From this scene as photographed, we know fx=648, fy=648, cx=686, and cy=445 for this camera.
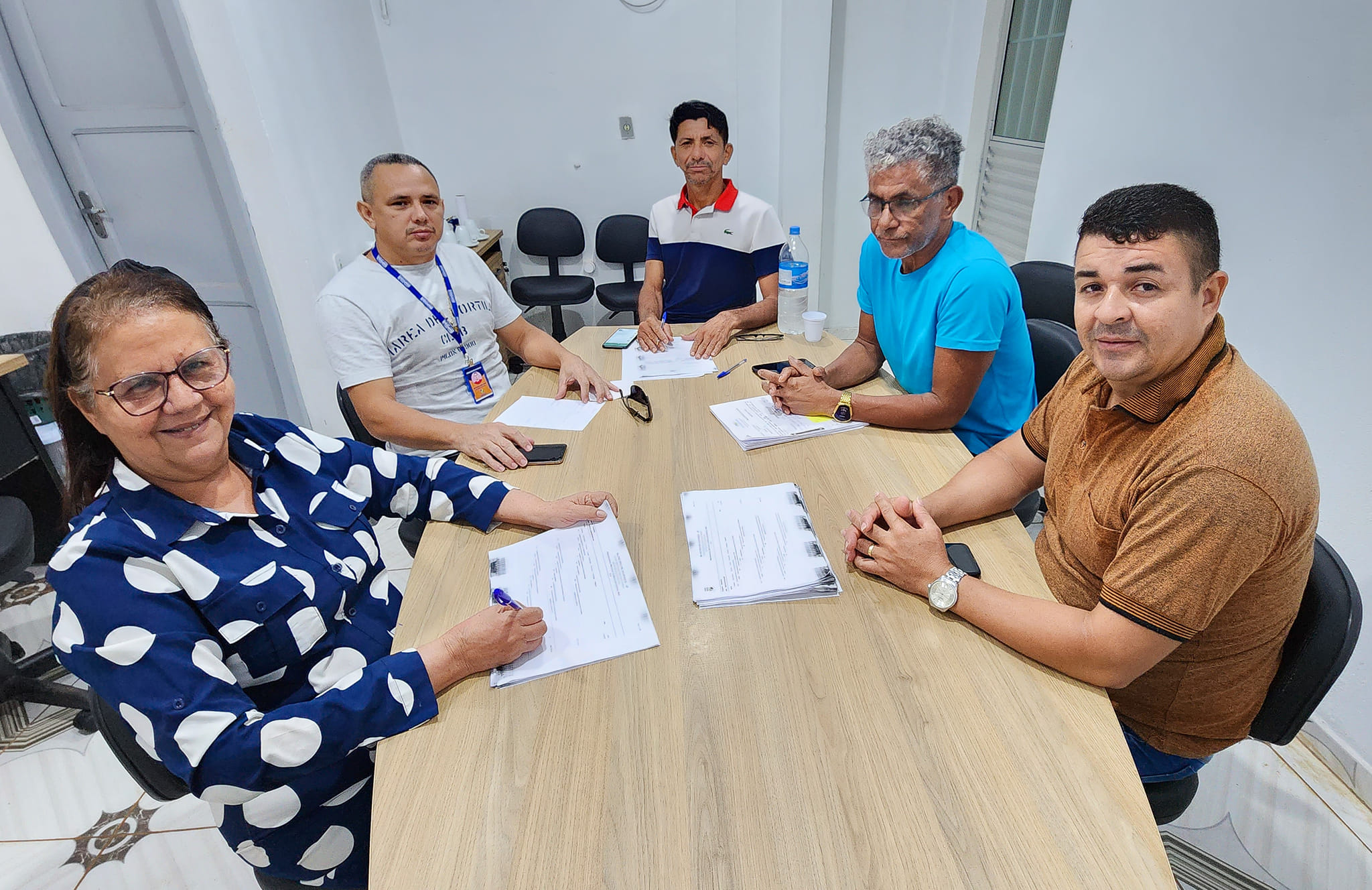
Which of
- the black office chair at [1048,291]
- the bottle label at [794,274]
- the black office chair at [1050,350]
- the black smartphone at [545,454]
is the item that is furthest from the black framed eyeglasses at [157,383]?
the black office chair at [1048,291]

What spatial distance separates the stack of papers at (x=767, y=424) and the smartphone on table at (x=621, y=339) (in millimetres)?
634

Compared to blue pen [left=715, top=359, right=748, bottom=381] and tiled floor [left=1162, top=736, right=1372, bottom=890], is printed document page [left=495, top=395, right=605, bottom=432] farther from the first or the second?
tiled floor [left=1162, top=736, right=1372, bottom=890]

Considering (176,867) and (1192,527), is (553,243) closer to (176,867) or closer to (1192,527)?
(176,867)

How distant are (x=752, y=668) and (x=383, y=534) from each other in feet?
8.25

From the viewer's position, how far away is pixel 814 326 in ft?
7.23

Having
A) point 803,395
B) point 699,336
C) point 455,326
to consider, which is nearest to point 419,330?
point 455,326

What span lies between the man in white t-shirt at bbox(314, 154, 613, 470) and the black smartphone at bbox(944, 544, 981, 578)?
963 mm

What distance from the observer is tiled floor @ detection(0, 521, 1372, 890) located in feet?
4.98

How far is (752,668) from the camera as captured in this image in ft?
3.12

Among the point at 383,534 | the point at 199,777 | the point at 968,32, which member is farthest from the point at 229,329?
the point at 968,32

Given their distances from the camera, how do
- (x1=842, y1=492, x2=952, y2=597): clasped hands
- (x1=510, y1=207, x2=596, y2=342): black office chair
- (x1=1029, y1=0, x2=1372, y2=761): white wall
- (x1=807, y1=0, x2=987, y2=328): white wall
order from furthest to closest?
(x1=510, y1=207, x2=596, y2=342): black office chair
(x1=807, y1=0, x2=987, y2=328): white wall
(x1=1029, y1=0, x2=1372, y2=761): white wall
(x1=842, y1=492, x2=952, y2=597): clasped hands

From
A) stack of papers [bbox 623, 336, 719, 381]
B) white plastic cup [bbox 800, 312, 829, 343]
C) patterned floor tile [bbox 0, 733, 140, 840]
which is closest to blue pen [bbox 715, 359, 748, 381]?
stack of papers [bbox 623, 336, 719, 381]

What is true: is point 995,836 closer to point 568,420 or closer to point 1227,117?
point 568,420

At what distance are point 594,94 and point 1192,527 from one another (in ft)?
14.2
